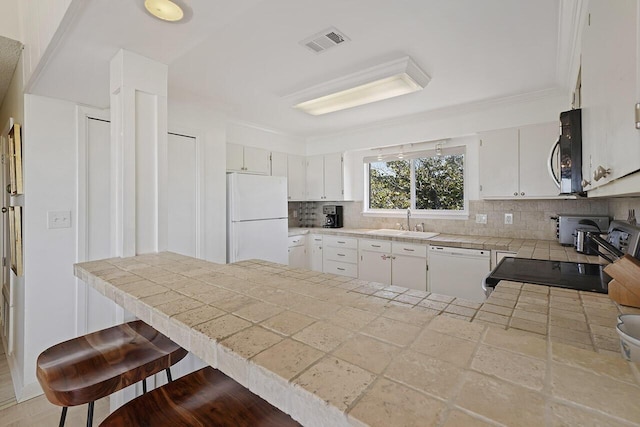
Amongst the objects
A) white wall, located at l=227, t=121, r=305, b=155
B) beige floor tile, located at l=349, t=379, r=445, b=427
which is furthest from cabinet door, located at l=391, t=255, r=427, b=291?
beige floor tile, located at l=349, t=379, r=445, b=427

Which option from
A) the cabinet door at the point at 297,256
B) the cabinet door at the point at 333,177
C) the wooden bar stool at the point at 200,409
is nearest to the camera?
the wooden bar stool at the point at 200,409

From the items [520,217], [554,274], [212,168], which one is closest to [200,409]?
[554,274]

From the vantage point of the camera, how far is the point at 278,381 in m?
0.49

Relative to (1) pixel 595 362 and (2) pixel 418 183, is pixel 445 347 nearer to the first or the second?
(1) pixel 595 362

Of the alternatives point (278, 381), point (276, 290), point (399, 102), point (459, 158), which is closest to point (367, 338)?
point (278, 381)

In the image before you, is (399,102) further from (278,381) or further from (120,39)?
(278,381)

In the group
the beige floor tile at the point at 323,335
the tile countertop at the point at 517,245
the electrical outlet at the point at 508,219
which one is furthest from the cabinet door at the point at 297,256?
the beige floor tile at the point at 323,335

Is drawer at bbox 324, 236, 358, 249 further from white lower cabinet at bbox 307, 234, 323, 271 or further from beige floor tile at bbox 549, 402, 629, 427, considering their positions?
beige floor tile at bbox 549, 402, 629, 427

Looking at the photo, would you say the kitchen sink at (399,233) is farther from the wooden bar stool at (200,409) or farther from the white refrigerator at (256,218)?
the wooden bar stool at (200,409)

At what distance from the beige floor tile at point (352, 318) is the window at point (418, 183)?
3.30 m

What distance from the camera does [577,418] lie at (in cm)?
38

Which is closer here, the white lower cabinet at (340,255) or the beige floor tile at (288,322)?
the beige floor tile at (288,322)

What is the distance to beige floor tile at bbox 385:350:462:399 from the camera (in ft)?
1.47

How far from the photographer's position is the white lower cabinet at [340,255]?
3.87m
